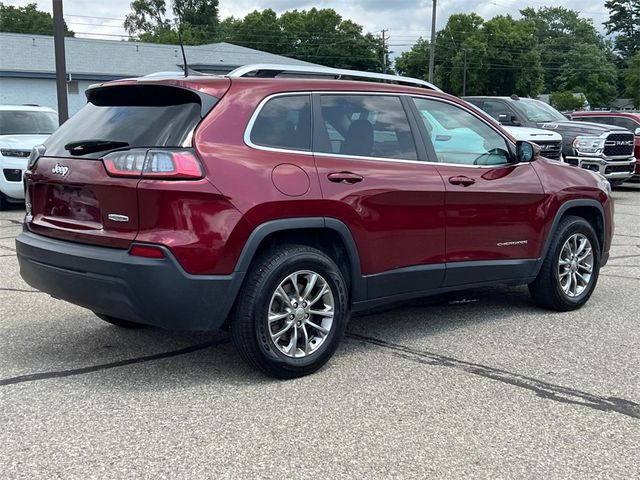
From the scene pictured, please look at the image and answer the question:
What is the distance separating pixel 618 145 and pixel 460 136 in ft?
36.9

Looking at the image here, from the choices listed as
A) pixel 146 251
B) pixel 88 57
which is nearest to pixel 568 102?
pixel 88 57

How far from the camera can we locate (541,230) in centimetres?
581

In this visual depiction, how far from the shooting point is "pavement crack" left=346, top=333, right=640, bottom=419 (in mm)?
4031

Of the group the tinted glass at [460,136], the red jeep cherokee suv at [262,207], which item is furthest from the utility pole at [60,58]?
the tinted glass at [460,136]

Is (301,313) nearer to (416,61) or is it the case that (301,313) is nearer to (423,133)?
(423,133)

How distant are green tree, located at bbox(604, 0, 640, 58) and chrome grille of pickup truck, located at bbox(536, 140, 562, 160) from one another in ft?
362

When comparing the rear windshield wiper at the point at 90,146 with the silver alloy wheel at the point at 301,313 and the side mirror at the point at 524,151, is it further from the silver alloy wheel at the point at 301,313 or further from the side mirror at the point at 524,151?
the side mirror at the point at 524,151

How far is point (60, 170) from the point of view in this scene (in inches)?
173

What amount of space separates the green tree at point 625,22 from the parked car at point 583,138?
108m

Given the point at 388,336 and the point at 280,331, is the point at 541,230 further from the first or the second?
the point at 280,331

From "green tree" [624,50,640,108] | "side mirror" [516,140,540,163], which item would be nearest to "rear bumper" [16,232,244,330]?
"side mirror" [516,140,540,163]

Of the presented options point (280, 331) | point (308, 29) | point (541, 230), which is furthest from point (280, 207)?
point (308, 29)

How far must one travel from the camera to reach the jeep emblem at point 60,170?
434 centimetres

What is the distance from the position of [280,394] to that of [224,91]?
1.77 m
